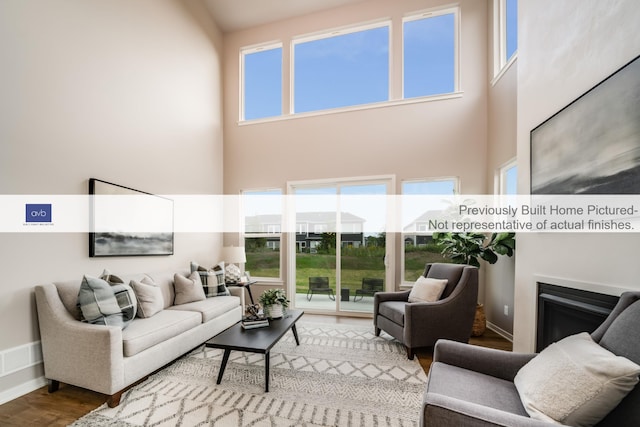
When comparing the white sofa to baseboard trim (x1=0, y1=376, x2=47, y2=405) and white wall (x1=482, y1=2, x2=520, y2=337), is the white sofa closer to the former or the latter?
baseboard trim (x1=0, y1=376, x2=47, y2=405)

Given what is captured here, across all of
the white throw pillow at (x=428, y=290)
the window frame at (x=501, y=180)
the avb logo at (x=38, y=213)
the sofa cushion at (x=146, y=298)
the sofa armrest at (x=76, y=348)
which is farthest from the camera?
the window frame at (x=501, y=180)

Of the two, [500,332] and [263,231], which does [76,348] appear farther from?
[500,332]

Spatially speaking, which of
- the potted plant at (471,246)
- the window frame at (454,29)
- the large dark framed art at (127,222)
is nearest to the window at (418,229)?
the potted plant at (471,246)

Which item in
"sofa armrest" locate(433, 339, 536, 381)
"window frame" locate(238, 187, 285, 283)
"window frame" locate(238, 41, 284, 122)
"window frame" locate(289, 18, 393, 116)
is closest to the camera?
"sofa armrest" locate(433, 339, 536, 381)

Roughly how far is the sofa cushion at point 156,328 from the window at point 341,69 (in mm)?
3748

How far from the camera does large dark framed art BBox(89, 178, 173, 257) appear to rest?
292cm

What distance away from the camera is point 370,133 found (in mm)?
4664

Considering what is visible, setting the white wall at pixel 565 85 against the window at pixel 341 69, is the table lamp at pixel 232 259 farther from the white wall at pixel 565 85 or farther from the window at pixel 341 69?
the white wall at pixel 565 85

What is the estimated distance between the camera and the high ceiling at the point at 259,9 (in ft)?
15.6

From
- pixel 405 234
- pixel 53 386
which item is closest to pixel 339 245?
pixel 405 234

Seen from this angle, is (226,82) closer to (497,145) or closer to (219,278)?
(219,278)

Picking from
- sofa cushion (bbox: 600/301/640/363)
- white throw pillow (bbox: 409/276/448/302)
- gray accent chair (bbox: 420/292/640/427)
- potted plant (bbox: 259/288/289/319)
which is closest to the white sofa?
potted plant (bbox: 259/288/289/319)

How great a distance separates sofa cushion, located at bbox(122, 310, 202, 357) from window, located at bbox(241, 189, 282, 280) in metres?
2.00
